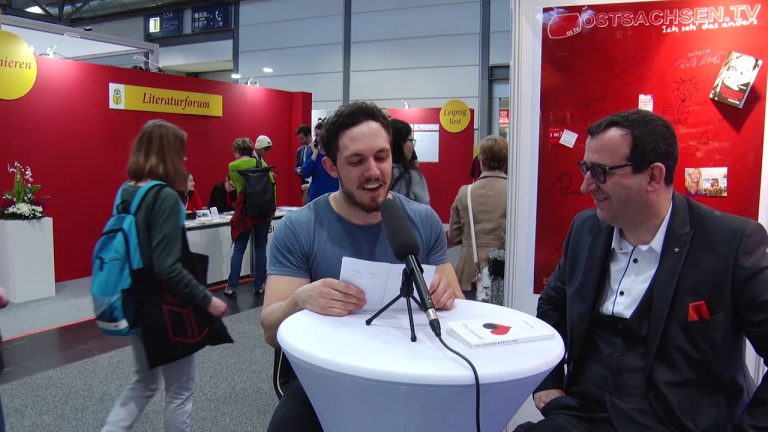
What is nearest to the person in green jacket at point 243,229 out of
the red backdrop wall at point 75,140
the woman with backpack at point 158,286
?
the red backdrop wall at point 75,140

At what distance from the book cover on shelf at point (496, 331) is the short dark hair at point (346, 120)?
2.18ft

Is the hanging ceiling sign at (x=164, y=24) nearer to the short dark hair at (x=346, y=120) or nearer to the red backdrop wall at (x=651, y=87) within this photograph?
the red backdrop wall at (x=651, y=87)

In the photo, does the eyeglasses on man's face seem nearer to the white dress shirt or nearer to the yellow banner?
the white dress shirt

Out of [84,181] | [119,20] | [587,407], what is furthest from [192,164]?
[119,20]

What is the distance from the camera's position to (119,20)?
16.1 metres

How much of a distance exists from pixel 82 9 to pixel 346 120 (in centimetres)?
1763

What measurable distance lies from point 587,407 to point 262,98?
8.15 m

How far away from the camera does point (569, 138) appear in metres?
2.45

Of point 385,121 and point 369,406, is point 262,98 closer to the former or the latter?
point 385,121

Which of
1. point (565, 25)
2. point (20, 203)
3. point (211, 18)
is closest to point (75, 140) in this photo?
point (20, 203)

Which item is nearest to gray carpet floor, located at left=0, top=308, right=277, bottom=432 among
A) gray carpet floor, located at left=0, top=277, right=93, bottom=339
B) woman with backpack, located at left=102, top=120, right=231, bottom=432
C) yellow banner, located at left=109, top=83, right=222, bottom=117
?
woman with backpack, located at left=102, top=120, right=231, bottom=432

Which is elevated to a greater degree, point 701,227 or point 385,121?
point 385,121

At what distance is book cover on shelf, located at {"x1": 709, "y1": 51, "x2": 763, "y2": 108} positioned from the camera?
2.28 m

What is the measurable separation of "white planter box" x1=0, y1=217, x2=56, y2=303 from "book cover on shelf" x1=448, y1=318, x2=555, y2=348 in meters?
4.96
